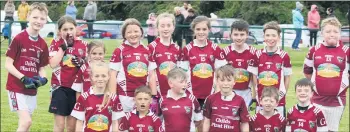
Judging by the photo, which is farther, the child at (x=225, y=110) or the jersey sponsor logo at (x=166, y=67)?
the jersey sponsor logo at (x=166, y=67)

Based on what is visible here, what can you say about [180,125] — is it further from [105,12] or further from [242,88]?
[105,12]

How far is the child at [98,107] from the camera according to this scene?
8414 millimetres

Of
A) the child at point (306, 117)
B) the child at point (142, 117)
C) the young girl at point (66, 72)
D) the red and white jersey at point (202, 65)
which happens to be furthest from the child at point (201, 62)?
the young girl at point (66, 72)

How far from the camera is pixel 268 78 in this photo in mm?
9453

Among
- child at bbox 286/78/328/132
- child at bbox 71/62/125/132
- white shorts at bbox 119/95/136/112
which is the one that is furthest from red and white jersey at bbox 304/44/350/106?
child at bbox 71/62/125/132

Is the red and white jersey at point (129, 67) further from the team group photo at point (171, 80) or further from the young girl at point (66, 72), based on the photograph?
the young girl at point (66, 72)

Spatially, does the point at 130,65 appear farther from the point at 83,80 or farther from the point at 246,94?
the point at 246,94

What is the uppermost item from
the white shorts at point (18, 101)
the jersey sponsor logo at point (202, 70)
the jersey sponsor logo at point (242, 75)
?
the jersey sponsor logo at point (202, 70)

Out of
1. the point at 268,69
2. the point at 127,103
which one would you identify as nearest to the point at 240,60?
the point at 268,69

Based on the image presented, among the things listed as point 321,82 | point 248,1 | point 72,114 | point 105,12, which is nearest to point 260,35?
point 321,82

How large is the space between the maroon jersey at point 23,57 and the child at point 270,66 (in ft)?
8.57

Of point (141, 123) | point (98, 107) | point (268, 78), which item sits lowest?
point (141, 123)

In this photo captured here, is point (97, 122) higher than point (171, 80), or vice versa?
point (171, 80)

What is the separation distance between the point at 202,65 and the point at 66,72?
1.66 meters
